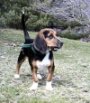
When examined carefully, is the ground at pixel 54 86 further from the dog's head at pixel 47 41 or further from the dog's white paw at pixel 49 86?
the dog's head at pixel 47 41

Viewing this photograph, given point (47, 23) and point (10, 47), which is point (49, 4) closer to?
point (47, 23)

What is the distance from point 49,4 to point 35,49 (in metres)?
14.2

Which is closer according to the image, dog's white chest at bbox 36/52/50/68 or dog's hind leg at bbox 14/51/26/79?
dog's white chest at bbox 36/52/50/68

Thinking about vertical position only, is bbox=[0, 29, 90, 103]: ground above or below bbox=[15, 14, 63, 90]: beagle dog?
below

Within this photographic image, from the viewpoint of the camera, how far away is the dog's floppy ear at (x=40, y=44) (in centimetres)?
688

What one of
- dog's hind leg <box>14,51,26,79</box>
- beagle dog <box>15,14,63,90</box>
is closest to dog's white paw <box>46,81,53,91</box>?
beagle dog <box>15,14,63,90</box>

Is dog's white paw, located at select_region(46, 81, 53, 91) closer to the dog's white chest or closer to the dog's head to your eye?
the dog's white chest

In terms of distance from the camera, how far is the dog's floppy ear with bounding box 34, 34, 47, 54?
271 inches

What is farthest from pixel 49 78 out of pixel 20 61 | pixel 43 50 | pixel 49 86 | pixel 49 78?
pixel 20 61

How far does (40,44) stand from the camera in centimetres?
695

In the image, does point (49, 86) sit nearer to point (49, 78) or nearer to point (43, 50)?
point (49, 78)

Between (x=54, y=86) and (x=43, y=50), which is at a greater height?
(x=43, y=50)

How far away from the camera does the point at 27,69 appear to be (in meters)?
9.20

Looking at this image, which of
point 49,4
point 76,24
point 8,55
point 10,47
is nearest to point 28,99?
point 8,55
